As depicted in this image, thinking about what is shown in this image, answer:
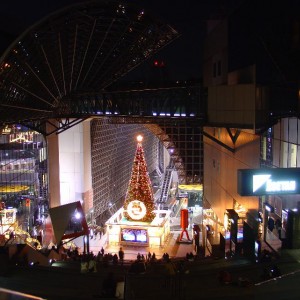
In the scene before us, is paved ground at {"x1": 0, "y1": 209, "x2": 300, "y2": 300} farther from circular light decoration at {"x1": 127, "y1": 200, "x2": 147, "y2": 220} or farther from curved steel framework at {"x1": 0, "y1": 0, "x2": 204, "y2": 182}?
circular light decoration at {"x1": 127, "y1": 200, "x2": 147, "y2": 220}

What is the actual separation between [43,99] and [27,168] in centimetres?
518

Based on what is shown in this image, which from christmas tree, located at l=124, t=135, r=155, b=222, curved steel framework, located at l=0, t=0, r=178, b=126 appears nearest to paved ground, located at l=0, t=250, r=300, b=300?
curved steel framework, located at l=0, t=0, r=178, b=126

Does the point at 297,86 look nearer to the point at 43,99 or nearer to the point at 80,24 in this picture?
the point at 80,24

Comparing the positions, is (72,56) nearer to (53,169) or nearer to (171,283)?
(53,169)

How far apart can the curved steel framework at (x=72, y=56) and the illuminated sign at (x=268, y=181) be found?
38.6 feet

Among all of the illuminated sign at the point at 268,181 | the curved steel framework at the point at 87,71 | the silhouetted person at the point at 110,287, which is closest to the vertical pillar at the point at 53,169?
the curved steel framework at the point at 87,71

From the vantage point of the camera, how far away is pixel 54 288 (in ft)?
34.6

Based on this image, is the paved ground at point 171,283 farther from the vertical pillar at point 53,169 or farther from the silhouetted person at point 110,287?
the vertical pillar at point 53,169

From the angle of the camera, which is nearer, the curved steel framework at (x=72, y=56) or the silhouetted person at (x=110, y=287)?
the silhouetted person at (x=110, y=287)

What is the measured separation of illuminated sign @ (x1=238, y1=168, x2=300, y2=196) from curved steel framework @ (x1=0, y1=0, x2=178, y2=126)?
1177 centimetres

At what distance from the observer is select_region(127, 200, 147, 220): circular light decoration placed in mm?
27895

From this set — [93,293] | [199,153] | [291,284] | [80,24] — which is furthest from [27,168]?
[291,284]

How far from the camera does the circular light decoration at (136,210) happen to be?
2790 centimetres

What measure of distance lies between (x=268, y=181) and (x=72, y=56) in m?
19.9
